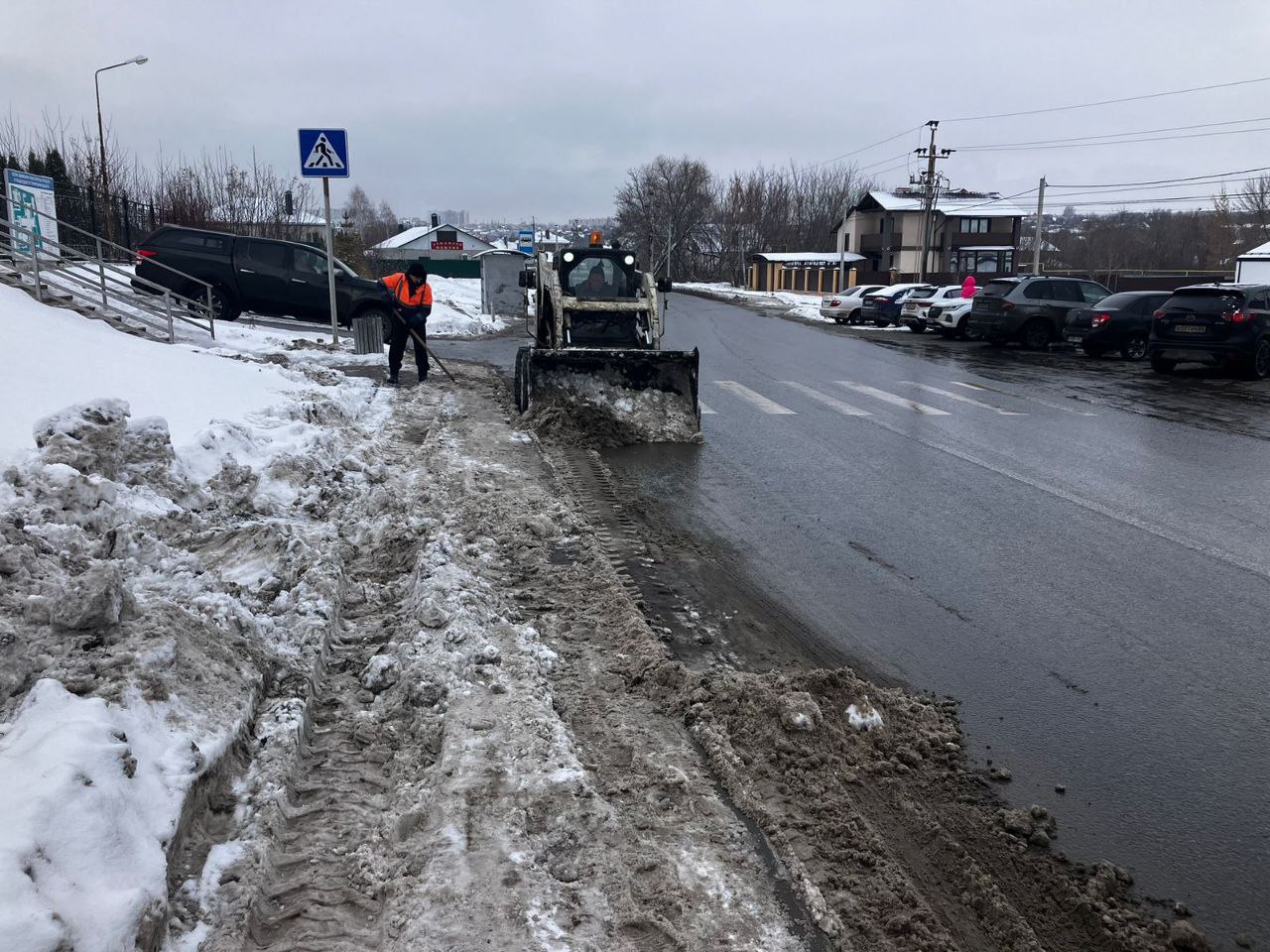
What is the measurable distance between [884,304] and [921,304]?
10.5 ft

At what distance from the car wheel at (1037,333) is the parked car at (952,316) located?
2.80 meters

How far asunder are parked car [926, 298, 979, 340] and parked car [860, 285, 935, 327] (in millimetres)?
4419

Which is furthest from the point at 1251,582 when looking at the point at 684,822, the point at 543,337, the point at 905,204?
the point at 905,204

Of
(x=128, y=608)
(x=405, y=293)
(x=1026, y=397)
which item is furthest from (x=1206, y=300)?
(x=128, y=608)

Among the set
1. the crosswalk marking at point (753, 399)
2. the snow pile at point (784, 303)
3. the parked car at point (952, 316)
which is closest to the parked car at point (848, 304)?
the snow pile at point (784, 303)

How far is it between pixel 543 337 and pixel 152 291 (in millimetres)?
9231

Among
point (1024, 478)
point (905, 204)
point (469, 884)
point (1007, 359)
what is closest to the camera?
point (469, 884)

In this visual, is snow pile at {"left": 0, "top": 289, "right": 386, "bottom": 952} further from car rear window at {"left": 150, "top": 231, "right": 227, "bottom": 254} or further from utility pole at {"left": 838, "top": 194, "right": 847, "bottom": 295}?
utility pole at {"left": 838, "top": 194, "right": 847, "bottom": 295}

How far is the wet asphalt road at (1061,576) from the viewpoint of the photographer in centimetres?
358

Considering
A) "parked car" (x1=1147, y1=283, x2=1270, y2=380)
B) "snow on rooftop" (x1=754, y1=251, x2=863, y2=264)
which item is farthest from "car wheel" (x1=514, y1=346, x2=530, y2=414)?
"snow on rooftop" (x1=754, y1=251, x2=863, y2=264)

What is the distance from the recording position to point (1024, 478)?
879 centimetres

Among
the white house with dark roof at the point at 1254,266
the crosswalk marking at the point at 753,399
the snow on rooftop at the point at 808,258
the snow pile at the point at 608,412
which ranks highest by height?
the snow on rooftop at the point at 808,258

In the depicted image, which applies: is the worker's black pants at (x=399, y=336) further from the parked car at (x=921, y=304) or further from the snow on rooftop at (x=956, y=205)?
the snow on rooftop at (x=956, y=205)

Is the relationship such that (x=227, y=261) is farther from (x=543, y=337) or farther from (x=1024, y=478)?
(x=1024, y=478)
